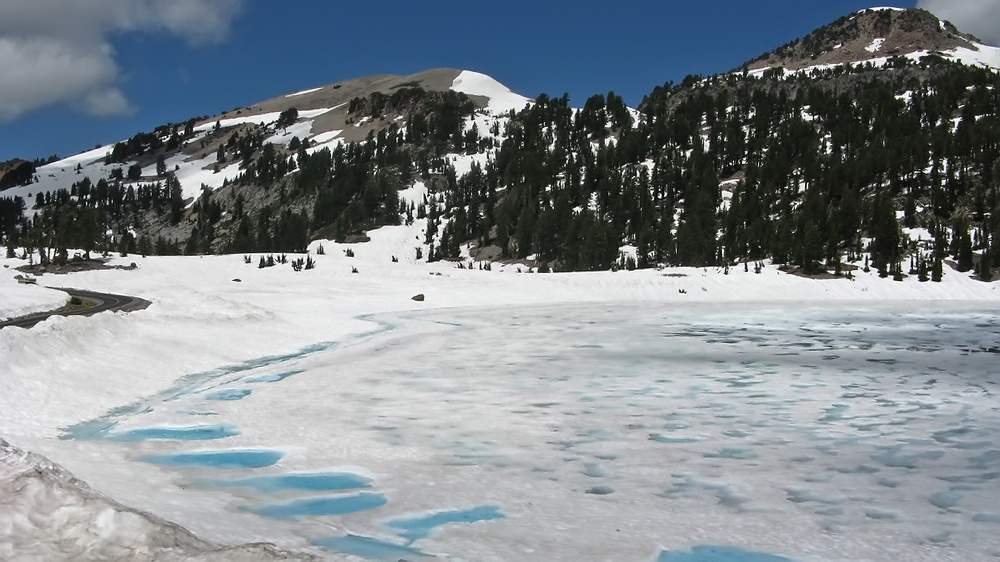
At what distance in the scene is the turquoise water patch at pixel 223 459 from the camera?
25.3 feet

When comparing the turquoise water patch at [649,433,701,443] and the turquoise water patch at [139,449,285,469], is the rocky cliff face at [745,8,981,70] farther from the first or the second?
the turquoise water patch at [139,449,285,469]

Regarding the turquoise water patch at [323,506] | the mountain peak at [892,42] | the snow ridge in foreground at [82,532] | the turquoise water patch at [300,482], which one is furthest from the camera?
the mountain peak at [892,42]

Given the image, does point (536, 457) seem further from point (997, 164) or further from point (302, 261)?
point (997, 164)

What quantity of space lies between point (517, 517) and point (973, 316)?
31259mm

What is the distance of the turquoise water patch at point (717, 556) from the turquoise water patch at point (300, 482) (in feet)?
11.0

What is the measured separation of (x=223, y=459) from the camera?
7.97 meters

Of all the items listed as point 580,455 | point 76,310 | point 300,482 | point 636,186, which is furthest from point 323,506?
point 636,186

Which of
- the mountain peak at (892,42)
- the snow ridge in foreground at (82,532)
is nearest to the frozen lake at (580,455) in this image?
the snow ridge in foreground at (82,532)

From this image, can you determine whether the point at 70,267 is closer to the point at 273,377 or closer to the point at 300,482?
the point at 273,377

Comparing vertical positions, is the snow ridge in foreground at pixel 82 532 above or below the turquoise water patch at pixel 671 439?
above

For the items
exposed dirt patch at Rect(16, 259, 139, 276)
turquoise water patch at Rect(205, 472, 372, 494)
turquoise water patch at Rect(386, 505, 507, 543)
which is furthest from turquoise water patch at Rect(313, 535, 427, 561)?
exposed dirt patch at Rect(16, 259, 139, 276)

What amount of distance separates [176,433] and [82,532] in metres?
4.90

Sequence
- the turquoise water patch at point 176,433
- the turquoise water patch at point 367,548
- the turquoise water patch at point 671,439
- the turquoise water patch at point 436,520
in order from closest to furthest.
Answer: the turquoise water patch at point 367,548
the turquoise water patch at point 436,520
the turquoise water patch at point 671,439
the turquoise water patch at point 176,433

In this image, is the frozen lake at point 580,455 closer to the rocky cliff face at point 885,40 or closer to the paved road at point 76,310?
the paved road at point 76,310
